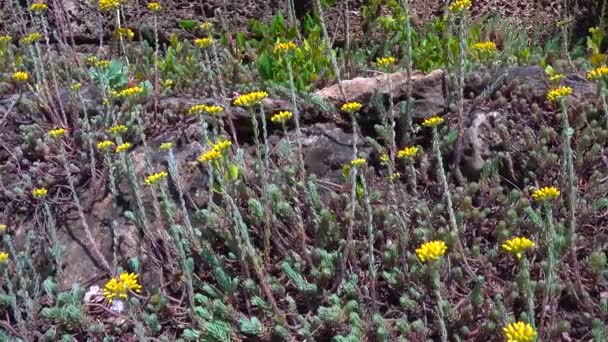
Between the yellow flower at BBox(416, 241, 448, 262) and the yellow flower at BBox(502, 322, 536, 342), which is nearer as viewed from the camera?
the yellow flower at BBox(502, 322, 536, 342)

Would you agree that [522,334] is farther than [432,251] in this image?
No

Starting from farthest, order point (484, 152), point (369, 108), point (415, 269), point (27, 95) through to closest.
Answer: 1. point (27, 95)
2. point (369, 108)
3. point (484, 152)
4. point (415, 269)

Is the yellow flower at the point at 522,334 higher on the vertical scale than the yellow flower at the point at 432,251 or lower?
lower

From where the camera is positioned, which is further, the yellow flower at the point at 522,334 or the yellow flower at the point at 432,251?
the yellow flower at the point at 432,251

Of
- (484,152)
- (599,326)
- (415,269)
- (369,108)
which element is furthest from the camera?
(369,108)

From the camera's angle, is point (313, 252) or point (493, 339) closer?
point (493, 339)

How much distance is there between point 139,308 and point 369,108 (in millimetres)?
1833

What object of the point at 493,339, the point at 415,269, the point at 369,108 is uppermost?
the point at 369,108

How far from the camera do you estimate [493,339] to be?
2.75 m

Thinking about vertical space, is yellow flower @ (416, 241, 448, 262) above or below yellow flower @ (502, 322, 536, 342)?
above

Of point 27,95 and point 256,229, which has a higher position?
point 27,95

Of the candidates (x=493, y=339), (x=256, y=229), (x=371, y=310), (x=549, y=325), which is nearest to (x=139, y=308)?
(x=256, y=229)

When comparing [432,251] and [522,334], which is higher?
[432,251]

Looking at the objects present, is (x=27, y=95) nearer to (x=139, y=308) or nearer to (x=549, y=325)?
(x=139, y=308)
